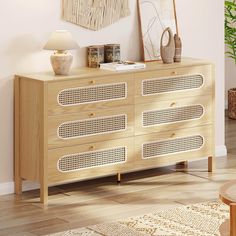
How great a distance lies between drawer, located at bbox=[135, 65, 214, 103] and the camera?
611 cm

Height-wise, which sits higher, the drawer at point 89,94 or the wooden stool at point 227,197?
the drawer at point 89,94

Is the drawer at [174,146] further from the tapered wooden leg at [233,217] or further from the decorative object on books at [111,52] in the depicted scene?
the tapered wooden leg at [233,217]

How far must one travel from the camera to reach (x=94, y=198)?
586cm

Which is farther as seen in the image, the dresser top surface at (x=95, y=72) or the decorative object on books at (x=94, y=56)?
the decorative object on books at (x=94, y=56)

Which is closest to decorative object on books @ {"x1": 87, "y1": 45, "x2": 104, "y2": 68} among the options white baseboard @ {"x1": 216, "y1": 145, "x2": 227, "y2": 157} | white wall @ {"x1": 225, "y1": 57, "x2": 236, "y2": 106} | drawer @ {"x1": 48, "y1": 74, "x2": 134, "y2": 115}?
drawer @ {"x1": 48, "y1": 74, "x2": 134, "y2": 115}

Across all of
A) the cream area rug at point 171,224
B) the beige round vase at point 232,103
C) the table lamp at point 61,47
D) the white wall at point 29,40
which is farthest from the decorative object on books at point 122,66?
the beige round vase at point 232,103

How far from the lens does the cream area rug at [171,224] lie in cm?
511

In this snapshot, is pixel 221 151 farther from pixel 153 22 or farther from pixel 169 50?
pixel 153 22

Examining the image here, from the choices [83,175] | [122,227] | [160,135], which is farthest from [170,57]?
[122,227]

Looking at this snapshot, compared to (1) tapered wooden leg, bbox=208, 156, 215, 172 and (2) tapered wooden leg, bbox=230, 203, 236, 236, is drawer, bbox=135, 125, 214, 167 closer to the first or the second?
(1) tapered wooden leg, bbox=208, 156, 215, 172

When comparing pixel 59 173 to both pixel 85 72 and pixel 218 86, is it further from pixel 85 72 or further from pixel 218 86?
pixel 218 86

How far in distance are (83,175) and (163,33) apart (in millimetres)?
1242

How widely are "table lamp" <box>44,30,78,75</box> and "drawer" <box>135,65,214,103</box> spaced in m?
0.52

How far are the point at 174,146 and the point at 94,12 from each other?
112 centimetres
